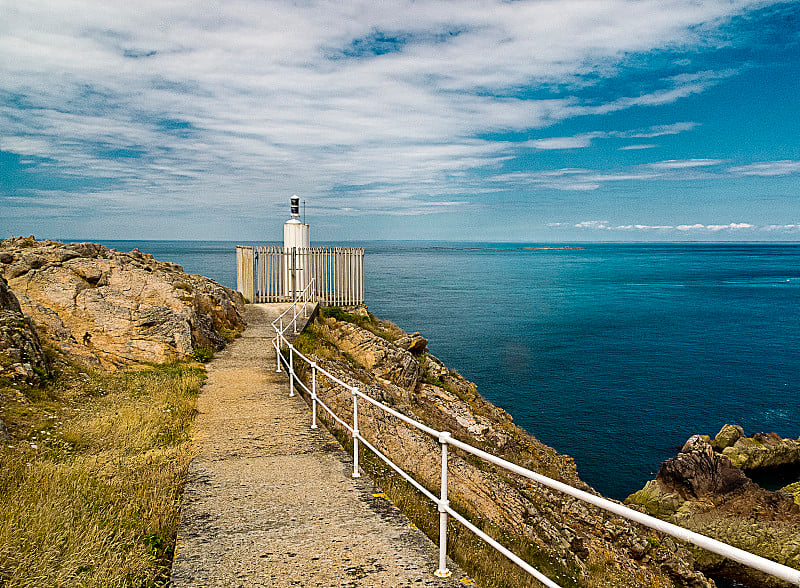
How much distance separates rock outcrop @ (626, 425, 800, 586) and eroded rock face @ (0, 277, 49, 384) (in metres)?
16.8

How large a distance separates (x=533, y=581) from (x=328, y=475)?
256cm

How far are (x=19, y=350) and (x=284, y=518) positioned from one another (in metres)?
6.18

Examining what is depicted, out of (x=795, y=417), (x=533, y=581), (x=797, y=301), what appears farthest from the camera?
(x=797, y=301)

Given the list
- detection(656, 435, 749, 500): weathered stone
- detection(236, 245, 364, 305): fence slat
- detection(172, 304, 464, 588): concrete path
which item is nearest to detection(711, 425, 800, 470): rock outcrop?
detection(656, 435, 749, 500): weathered stone

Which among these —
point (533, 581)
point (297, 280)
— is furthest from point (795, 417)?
point (533, 581)

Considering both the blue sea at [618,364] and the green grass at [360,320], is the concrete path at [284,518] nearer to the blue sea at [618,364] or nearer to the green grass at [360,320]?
the green grass at [360,320]

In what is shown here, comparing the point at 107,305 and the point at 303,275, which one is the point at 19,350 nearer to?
the point at 107,305

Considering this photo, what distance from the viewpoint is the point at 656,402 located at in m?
28.9

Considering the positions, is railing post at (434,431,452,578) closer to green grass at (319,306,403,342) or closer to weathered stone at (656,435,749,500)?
green grass at (319,306,403,342)

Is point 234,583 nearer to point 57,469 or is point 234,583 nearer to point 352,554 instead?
point 352,554

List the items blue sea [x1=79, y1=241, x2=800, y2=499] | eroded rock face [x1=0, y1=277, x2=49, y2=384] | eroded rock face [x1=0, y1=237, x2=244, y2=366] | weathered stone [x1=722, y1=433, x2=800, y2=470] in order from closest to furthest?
1. eroded rock face [x1=0, y1=277, x2=49, y2=384]
2. eroded rock face [x1=0, y1=237, x2=244, y2=366]
3. weathered stone [x1=722, y1=433, x2=800, y2=470]
4. blue sea [x1=79, y1=241, x2=800, y2=499]

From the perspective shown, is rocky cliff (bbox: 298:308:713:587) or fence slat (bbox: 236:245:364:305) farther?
fence slat (bbox: 236:245:364:305)

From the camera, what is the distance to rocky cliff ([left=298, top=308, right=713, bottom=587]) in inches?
353

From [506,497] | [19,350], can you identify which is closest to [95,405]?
[19,350]
